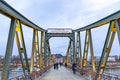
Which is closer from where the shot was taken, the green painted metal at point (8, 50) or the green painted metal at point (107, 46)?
the green painted metal at point (8, 50)

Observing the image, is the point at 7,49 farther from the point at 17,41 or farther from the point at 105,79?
the point at 105,79

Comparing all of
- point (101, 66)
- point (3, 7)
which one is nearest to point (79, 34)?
point (101, 66)

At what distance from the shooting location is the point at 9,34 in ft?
54.3

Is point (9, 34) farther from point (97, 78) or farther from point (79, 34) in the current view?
point (79, 34)

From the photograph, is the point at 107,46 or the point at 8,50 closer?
the point at 8,50

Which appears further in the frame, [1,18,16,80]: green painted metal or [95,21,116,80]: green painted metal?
[95,21,116,80]: green painted metal

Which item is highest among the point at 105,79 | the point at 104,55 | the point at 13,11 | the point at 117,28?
the point at 13,11

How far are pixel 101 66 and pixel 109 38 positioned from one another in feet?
9.60

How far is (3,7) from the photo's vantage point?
48.7 feet

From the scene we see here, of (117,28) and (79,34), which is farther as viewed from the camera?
(79,34)

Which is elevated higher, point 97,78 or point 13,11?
point 13,11

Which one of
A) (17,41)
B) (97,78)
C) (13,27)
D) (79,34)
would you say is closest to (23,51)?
(17,41)

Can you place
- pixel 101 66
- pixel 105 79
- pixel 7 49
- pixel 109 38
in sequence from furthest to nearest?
pixel 101 66, pixel 109 38, pixel 105 79, pixel 7 49

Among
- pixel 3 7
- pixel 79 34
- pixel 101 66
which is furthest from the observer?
pixel 79 34
